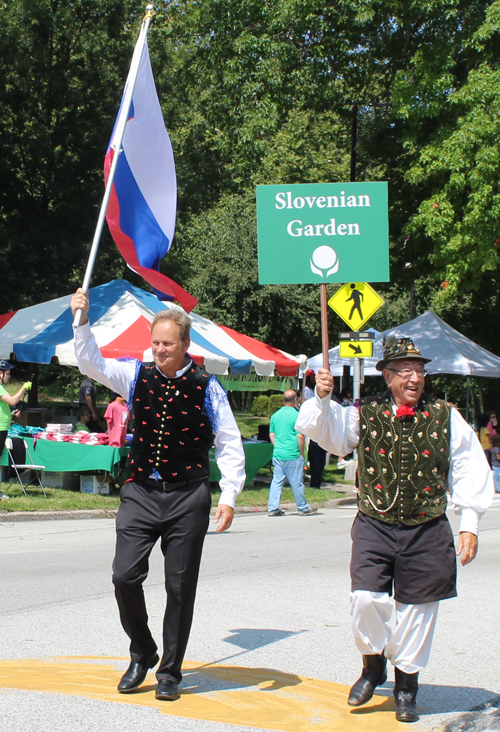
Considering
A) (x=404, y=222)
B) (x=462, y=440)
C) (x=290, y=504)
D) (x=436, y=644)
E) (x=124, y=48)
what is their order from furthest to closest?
(x=124, y=48) < (x=404, y=222) < (x=290, y=504) < (x=436, y=644) < (x=462, y=440)

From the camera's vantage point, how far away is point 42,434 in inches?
553

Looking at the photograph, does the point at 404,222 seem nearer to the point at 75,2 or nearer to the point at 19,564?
the point at 75,2

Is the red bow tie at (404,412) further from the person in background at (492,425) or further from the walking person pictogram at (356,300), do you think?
the person in background at (492,425)

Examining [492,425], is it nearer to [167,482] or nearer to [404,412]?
[404,412]

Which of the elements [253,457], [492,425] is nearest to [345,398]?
[492,425]

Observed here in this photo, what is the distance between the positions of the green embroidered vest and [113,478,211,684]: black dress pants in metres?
0.87

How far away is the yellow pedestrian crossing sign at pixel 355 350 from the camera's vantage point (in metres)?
14.4

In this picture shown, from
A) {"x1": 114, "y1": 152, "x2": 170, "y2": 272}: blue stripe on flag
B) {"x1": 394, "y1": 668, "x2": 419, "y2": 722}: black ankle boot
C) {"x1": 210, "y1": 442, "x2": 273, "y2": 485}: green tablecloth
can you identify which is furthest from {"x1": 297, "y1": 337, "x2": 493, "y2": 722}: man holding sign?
{"x1": 210, "y1": 442, "x2": 273, "y2": 485}: green tablecloth

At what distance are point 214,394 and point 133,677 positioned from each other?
148cm

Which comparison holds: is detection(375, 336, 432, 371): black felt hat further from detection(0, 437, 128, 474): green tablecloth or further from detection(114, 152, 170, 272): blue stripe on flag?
detection(0, 437, 128, 474): green tablecloth

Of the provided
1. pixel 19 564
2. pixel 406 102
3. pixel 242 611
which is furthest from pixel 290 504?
pixel 406 102

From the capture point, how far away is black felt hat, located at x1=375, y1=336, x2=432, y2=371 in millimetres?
4371

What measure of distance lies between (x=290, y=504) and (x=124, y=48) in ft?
53.6

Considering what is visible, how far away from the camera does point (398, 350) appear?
14.6ft
